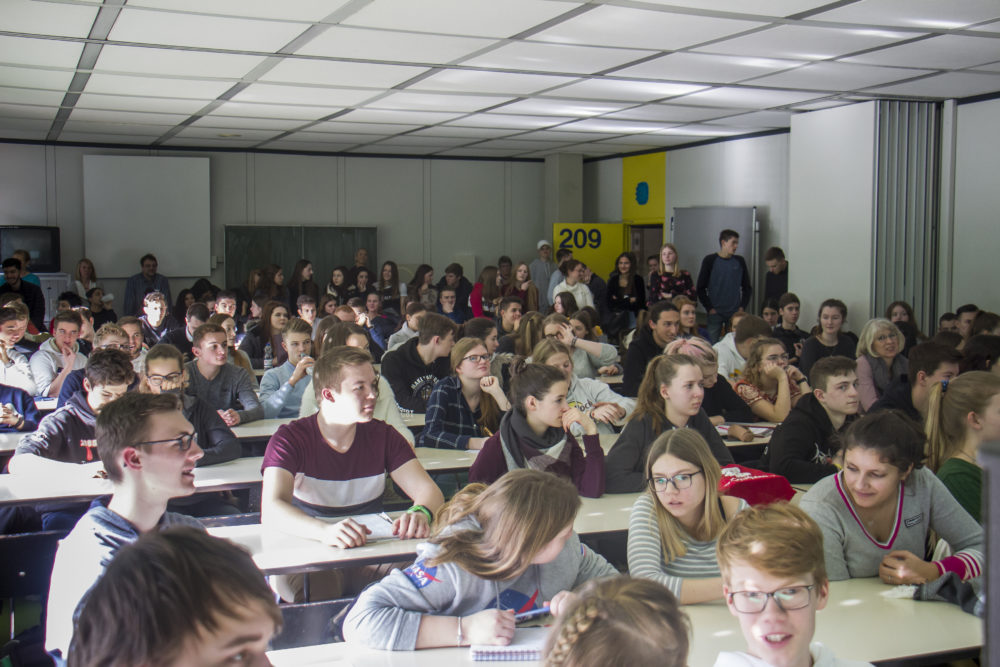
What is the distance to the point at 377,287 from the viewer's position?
12875 mm

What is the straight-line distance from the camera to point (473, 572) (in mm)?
2340

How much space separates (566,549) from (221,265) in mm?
11267

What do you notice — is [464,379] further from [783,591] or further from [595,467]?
[783,591]

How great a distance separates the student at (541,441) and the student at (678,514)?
2.78ft

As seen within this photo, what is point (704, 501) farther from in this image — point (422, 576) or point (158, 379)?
point (158, 379)

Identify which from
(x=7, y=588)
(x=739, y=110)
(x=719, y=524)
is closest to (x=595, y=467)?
(x=719, y=524)

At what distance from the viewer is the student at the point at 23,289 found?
380 inches

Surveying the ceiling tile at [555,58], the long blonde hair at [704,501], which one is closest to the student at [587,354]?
the ceiling tile at [555,58]

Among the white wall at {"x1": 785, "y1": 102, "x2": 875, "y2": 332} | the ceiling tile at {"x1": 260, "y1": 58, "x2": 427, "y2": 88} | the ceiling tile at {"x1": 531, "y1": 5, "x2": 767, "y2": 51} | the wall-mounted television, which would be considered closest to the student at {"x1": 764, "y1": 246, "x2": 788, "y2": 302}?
the white wall at {"x1": 785, "y1": 102, "x2": 875, "y2": 332}

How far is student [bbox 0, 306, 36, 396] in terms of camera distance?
595 cm

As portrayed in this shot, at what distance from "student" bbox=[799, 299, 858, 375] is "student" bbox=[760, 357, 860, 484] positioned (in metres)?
2.84

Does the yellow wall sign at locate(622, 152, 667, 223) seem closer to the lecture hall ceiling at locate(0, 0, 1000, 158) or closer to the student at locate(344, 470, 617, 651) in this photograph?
the lecture hall ceiling at locate(0, 0, 1000, 158)

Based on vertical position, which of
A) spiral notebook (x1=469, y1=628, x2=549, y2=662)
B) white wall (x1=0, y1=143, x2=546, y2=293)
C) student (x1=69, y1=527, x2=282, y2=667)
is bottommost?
→ spiral notebook (x1=469, y1=628, x2=549, y2=662)

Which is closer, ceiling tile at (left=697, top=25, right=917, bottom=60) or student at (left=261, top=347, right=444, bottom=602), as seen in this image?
student at (left=261, top=347, right=444, bottom=602)
